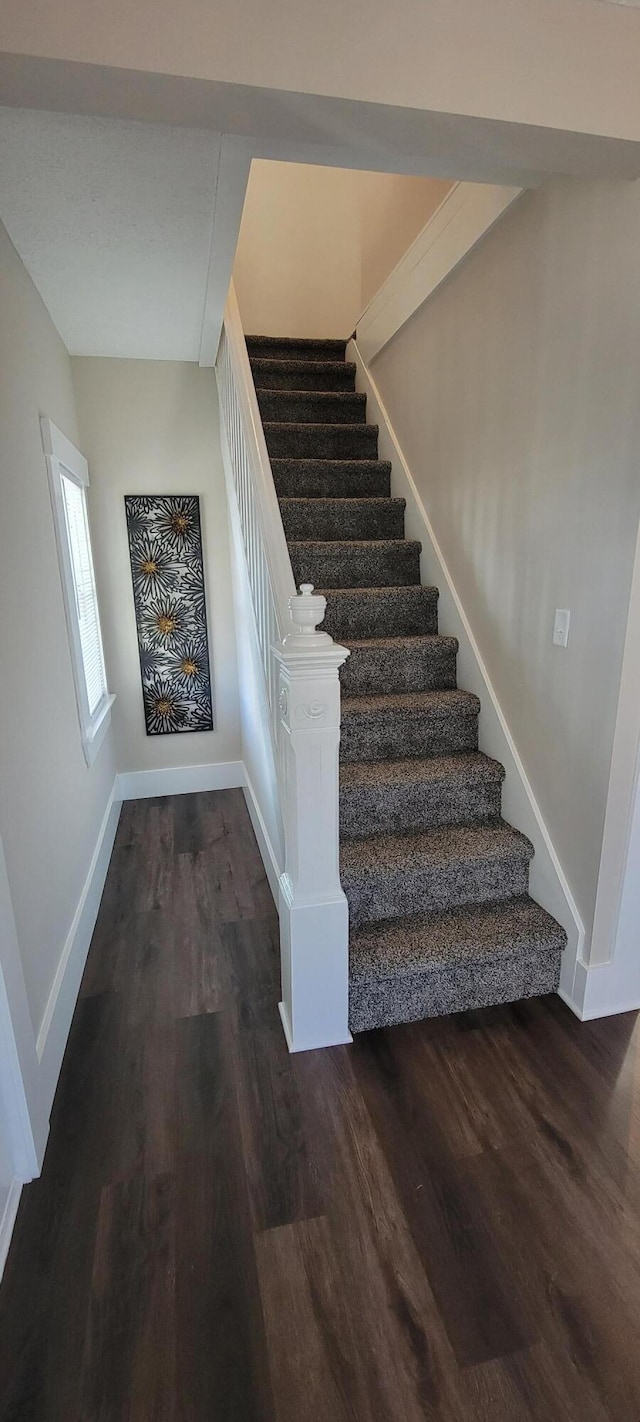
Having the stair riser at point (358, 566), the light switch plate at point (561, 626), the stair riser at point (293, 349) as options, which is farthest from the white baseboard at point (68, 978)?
the stair riser at point (293, 349)

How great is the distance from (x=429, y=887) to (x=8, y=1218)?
1444 mm

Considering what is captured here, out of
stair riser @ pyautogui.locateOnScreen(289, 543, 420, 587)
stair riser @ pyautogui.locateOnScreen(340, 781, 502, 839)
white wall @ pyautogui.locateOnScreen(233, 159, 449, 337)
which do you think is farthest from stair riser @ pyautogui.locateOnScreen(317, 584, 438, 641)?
white wall @ pyautogui.locateOnScreen(233, 159, 449, 337)

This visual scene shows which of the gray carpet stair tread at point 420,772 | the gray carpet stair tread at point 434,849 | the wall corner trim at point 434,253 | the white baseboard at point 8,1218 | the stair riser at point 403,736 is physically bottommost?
the white baseboard at point 8,1218

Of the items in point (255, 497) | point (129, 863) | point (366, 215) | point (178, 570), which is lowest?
point (129, 863)

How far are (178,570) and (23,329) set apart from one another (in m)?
1.56

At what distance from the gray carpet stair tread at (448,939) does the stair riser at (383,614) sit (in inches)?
50.1

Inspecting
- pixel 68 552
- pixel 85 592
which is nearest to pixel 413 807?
pixel 68 552

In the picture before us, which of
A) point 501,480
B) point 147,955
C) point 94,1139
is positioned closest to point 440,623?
point 501,480

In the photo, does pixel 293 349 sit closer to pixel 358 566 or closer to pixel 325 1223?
pixel 358 566

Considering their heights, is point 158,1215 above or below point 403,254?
below

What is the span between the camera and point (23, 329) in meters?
2.28

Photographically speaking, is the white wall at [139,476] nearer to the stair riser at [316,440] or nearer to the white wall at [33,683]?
the stair riser at [316,440]

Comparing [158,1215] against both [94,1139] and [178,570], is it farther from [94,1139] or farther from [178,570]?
[178,570]

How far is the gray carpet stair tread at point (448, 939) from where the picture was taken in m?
2.05
